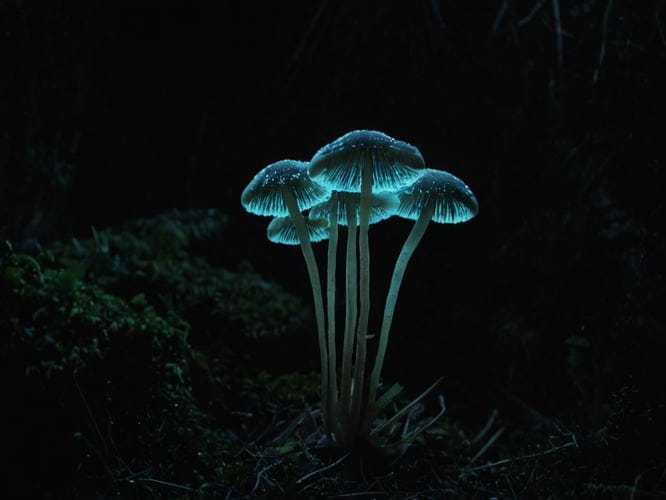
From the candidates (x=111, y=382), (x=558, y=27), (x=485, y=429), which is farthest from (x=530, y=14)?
(x=111, y=382)

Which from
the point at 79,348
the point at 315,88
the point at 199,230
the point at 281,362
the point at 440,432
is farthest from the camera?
the point at 199,230

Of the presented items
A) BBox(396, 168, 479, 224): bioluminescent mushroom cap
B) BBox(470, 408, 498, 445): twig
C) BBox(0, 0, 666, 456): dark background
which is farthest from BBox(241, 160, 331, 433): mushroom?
BBox(0, 0, 666, 456): dark background

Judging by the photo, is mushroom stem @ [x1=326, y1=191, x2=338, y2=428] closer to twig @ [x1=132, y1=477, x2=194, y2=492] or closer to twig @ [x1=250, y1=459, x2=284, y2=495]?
twig @ [x1=250, y1=459, x2=284, y2=495]

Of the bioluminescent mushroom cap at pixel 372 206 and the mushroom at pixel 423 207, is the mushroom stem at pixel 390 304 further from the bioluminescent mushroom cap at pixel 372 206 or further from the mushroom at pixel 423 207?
the bioluminescent mushroom cap at pixel 372 206

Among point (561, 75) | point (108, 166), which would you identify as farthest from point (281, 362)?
point (561, 75)

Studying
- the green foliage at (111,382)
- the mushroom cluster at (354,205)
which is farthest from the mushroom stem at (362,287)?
the green foliage at (111,382)

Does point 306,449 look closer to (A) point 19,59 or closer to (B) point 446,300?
(B) point 446,300
